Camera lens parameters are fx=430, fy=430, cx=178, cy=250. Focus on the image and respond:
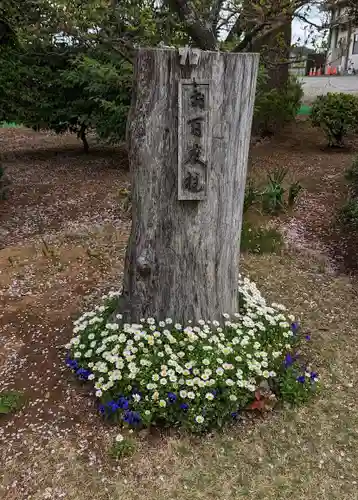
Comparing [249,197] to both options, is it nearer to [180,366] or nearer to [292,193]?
[292,193]

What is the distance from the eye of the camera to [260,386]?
2.84 meters

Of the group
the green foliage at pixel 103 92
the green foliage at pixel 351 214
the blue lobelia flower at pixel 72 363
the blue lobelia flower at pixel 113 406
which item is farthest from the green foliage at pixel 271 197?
the blue lobelia flower at pixel 113 406

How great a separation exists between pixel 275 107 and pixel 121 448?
793 centimetres

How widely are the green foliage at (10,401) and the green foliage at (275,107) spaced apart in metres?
7.08

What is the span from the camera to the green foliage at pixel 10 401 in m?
2.72

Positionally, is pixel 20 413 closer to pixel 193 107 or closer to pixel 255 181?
pixel 193 107

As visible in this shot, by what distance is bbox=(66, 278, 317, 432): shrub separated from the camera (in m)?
2.60

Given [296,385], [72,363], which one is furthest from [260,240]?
[72,363]

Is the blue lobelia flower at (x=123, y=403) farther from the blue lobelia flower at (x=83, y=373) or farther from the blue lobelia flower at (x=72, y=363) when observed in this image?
the blue lobelia flower at (x=72, y=363)

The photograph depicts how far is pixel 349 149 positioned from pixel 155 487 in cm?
811

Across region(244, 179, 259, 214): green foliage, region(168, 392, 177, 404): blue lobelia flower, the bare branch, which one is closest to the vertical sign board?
region(168, 392, 177, 404): blue lobelia flower

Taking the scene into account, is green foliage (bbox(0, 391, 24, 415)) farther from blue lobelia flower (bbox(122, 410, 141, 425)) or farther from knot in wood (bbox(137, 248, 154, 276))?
knot in wood (bbox(137, 248, 154, 276))

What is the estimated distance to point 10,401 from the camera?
9.12ft

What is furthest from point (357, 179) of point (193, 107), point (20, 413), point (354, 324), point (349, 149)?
point (20, 413)
